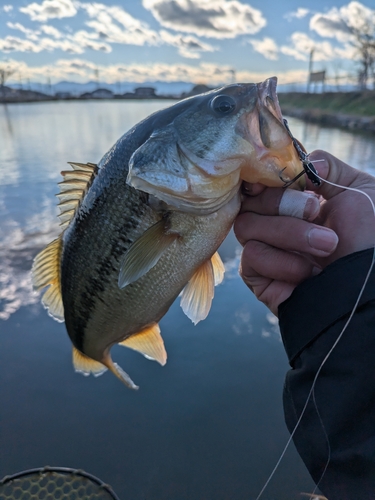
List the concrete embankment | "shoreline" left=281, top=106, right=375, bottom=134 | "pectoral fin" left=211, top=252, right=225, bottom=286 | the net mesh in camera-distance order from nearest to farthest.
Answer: "pectoral fin" left=211, top=252, right=225, bottom=286 → the net mesh → "shoreline" left=281, top=106, right=375, bottom=134 → the concrete embankment

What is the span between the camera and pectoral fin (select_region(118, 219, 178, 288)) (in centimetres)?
143

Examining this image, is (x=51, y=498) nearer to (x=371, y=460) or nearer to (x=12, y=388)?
(x=12, y=388)

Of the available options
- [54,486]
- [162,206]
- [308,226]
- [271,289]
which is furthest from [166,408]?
[308,226]

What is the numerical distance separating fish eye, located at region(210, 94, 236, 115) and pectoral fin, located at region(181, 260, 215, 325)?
673mm

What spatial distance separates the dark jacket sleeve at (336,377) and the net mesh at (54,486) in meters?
1.26

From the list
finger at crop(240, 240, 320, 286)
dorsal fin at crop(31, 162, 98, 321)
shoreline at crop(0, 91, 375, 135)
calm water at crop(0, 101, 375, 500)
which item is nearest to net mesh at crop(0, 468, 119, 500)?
calm water at crop(0, 101, 375, 500)

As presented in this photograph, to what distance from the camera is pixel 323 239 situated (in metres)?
1.27

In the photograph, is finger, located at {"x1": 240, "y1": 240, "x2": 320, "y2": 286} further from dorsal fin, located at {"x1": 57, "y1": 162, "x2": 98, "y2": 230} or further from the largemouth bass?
dorsal fin, located at {"x1": 57, "y1": 162, "x2": 98, "y2": 230}

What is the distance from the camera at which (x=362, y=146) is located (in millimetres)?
14391

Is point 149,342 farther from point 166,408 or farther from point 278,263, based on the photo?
point 166,408

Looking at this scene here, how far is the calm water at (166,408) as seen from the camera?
2.29 metres

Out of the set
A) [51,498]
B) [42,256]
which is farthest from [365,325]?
[51,498]

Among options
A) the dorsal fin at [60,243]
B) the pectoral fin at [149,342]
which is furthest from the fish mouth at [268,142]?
the pectoral fin at [149,342]

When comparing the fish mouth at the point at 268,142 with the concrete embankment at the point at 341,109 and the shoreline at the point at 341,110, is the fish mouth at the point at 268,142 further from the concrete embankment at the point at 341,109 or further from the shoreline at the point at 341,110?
the concrete embankment at the point at 341,109
